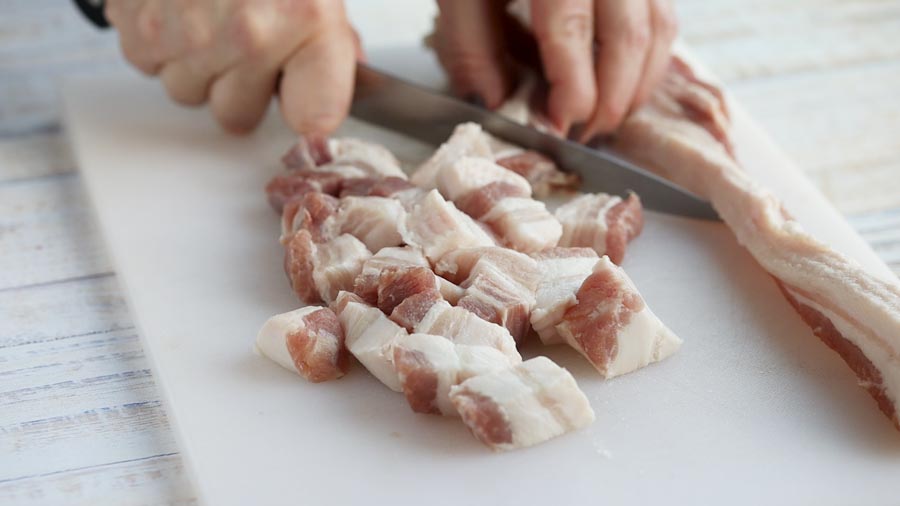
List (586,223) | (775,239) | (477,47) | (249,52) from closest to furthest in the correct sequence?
(775,239), (586,223), (249,52), (477,47)

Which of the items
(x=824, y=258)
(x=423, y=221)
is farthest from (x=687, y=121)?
(x=423, y=221)

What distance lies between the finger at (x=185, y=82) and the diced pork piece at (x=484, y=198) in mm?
1054

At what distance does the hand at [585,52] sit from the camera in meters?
3.38

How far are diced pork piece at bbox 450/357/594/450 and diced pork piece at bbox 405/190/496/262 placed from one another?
49 centimetres

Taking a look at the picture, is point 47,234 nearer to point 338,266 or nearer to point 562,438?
point 338,266

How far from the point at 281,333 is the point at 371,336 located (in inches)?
8.2

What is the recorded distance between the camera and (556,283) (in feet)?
8.57

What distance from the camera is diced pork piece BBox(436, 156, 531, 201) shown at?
2.93m

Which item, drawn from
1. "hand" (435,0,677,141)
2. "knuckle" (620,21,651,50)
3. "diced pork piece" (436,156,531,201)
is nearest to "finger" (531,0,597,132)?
"hand" (435,0,677,141)

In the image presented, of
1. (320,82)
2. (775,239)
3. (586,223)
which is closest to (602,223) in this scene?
(586,223)

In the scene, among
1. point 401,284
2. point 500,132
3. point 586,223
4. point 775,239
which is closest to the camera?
point 401,284

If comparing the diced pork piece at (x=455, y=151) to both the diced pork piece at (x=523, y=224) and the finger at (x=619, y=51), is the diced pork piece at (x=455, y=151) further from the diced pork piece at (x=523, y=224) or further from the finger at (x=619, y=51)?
the finger at (x=619, y=51)

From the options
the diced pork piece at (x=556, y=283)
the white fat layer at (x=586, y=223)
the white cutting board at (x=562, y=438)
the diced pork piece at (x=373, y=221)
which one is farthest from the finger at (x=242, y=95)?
the diced pork piece at (x=556, y=283)

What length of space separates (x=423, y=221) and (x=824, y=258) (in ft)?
3.25
